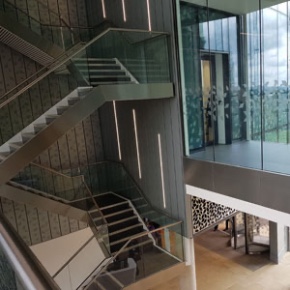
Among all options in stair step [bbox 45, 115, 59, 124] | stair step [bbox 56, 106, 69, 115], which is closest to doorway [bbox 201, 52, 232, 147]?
stair step [bbox 56, 106, 69, 115]

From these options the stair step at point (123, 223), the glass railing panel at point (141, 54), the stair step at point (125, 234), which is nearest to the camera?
the glass railing panel at point (141, 54)

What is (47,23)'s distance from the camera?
27.4 ft

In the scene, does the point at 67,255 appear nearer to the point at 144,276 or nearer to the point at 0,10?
the point at 144,276

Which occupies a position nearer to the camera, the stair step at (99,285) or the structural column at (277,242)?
the stair step at (99,285)

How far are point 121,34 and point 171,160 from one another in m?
3.11

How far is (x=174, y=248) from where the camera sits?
7.00m

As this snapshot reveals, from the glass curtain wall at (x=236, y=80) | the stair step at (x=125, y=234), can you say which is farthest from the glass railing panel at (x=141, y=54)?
the stair step at (x=125, y=234)

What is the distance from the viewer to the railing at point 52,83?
17.5 ft

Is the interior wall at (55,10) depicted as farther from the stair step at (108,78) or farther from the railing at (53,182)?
the railing at (53,182)

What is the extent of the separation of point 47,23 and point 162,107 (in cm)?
437

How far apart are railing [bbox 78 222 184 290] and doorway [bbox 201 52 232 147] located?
2362 mm

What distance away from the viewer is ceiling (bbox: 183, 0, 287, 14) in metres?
5.62

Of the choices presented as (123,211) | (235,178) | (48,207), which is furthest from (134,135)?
(235,178)

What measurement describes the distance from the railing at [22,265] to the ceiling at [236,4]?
237 inches
